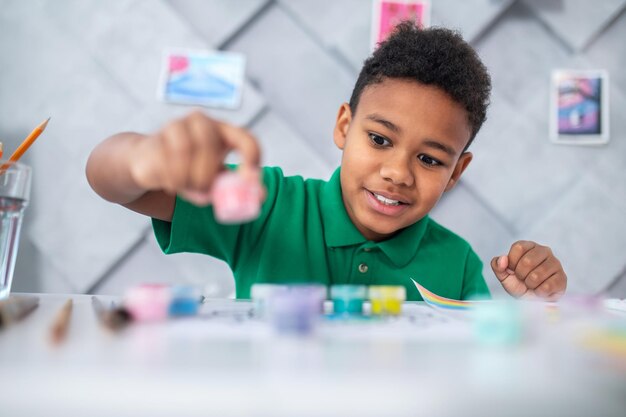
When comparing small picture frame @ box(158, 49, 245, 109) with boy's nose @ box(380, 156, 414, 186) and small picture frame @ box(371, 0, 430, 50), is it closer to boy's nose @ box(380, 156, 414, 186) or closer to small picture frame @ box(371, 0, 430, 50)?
small picture frame @ box(371, 0, 430, 50)

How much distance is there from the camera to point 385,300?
1.12 feet

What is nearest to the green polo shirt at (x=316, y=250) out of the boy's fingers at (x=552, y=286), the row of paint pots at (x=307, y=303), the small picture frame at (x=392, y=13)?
the boy's fingers at (x=552, y=286)

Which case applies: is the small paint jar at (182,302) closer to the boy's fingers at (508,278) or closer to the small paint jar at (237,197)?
the small paint jar at (237,197)

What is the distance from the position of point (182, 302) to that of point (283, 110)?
77 cm

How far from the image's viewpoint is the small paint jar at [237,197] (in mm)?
241

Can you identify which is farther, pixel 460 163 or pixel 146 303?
pixel 460 163

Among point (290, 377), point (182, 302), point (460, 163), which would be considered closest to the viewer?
point (290, 377)

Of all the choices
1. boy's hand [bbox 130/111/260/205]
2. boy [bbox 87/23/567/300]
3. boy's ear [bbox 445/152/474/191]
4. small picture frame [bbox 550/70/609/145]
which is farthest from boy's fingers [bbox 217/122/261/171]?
small picture frame [bbox 550/70/609/145]

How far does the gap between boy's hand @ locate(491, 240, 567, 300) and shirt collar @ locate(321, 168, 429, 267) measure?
4.2 inches

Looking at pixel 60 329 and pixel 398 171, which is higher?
pixel 398 171

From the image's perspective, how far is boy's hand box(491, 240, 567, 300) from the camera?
592 millimetres

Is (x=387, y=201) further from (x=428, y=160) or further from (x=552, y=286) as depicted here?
(x=552, y=286)

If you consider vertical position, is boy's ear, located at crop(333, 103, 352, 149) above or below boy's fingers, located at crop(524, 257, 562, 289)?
above

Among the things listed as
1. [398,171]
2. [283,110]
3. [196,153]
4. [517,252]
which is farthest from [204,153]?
[283,110]
